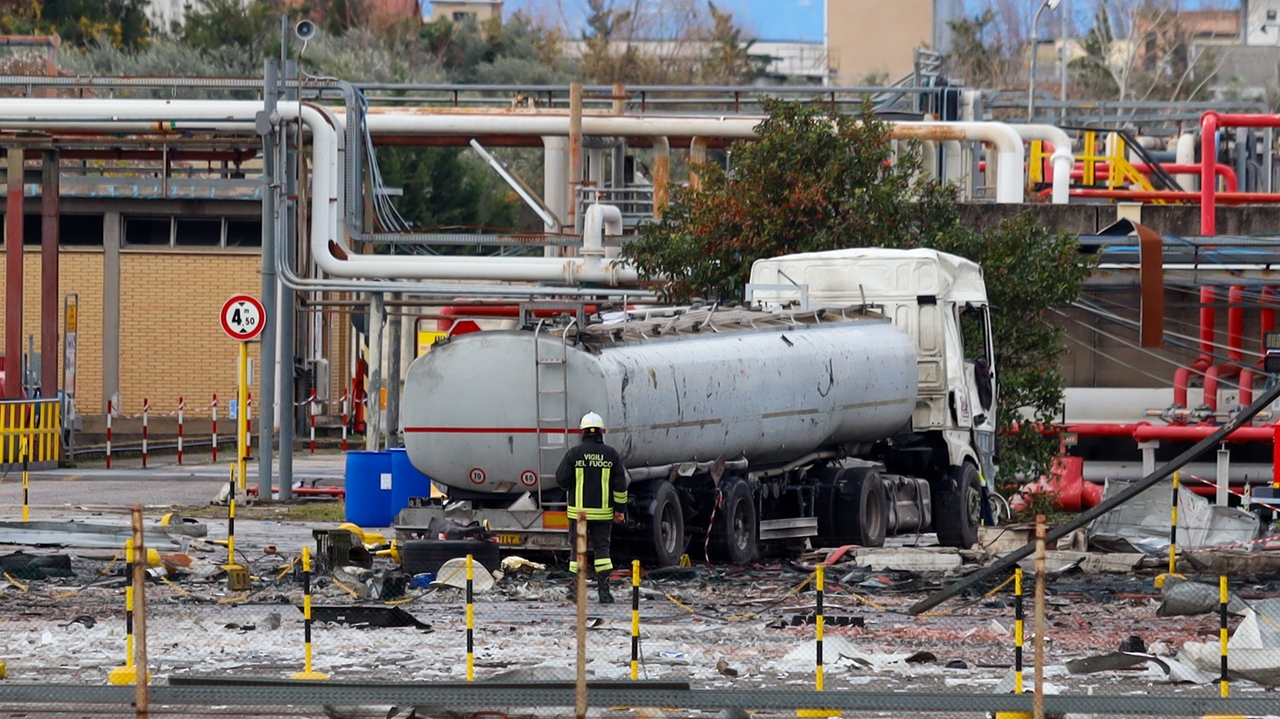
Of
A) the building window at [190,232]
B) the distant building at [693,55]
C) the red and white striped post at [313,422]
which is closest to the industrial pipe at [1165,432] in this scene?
the red and white striped post at [313,422]

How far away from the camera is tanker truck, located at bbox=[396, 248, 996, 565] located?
58.4ft

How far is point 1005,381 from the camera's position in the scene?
26.1 m

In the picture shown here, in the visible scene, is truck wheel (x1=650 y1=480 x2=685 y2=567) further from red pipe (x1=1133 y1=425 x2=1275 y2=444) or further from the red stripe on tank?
red pipe (x1=1133 y1=425 x2=1275 y2=444)

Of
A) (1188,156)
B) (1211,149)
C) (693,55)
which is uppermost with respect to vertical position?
(693,55)

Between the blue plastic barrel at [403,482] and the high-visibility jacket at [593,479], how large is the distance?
5.66 meters

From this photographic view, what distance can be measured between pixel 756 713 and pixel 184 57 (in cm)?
5712

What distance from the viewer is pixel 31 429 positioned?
A: 31.9 metres

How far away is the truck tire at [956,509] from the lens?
23469mm

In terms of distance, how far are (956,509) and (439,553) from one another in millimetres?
8256

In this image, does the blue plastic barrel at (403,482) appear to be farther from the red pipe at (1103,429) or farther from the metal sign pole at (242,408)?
the red pipe at (1103,429)

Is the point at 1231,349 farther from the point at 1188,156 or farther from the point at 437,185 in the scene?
the point at 437,185

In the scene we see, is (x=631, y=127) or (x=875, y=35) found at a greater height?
(x=875, y=35)

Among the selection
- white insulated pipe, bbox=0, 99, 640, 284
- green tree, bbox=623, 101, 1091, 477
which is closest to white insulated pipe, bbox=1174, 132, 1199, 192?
green tree, bbox=623, 101, 1091, 477

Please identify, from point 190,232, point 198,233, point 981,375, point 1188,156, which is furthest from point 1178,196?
point 190,232
